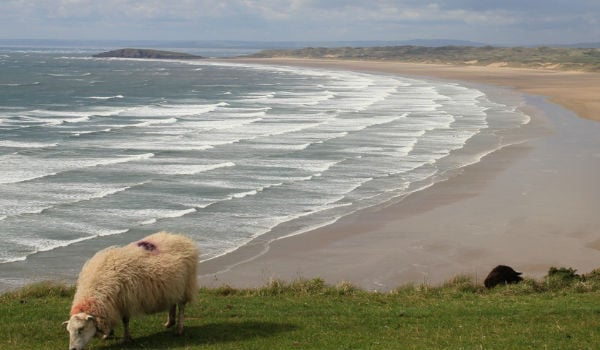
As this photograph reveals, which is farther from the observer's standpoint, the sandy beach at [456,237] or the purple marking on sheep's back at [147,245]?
the sandy beach at [456,237]

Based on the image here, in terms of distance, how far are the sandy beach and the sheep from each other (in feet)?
20.6

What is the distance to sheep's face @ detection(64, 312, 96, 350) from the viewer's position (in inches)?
398

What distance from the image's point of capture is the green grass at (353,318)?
35.8ft

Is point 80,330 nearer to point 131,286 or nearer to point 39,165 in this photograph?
point 131,286

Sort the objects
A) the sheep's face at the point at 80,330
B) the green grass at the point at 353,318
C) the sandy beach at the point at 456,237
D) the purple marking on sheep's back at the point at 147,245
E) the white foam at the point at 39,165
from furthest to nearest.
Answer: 1. the white foam at the point at 39,165
2. the sandy beach at the point at 456,237
3. the purple marking on sheep's back at the point at 147,245
4. the green grass at the point at 353,318
5. the sheep's face at the point at 80,330

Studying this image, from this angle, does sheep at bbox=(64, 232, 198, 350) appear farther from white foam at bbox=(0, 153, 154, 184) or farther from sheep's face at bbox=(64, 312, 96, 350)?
white foam at bbox=(0, 153, 154, 184)

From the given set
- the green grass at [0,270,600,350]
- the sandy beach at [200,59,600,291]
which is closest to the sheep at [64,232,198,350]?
the green grass at [0,270,600,350]

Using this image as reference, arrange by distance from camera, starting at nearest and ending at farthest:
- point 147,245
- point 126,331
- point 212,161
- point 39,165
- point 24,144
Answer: point 126,331, point 147,245, point 39,165, point 212,161, point 24,144

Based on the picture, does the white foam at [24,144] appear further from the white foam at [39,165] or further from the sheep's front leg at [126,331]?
the sheep's front leg at [126,331]

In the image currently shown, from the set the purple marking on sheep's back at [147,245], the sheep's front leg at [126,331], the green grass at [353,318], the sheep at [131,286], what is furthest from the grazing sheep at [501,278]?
the sheep's front leg at [126,331]

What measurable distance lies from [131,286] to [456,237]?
1312 cm

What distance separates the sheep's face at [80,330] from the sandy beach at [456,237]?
24.7 ft

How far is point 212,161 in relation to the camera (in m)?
35.4

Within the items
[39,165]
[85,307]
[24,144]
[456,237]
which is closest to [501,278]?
[456,237]
